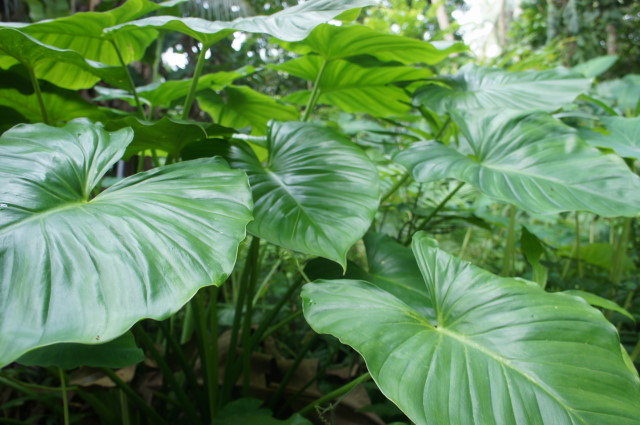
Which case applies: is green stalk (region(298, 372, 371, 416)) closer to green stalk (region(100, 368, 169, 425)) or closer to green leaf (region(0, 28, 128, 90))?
green stalk (region(100, 368, 169, 425))

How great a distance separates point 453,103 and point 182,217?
0.86 m

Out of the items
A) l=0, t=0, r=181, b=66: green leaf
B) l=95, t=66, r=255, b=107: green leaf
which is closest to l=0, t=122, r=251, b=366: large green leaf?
l=0, t=0, r=181, b=66: green leaf

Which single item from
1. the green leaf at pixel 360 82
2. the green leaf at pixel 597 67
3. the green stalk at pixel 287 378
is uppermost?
the green leaf at pixel 597 67

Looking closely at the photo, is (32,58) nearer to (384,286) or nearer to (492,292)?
(384,286)

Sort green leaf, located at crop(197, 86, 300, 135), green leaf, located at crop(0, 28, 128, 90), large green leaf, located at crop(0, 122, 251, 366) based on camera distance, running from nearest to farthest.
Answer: large green leaf, located at crop(0, 122, 251, 366)
green leaf, located at crop(0, 28, 128, 90)
green leaf, located at crop(197, 86, 300, 135)

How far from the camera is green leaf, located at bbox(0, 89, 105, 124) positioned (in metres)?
1.01

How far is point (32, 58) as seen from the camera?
2.69 feet

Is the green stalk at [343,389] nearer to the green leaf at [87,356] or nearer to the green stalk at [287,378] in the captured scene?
the green stalk at [287,378]

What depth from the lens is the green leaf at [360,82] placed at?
3.81ft

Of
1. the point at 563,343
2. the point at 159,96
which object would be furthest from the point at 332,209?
the point at 159,96

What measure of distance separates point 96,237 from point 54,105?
0.82m

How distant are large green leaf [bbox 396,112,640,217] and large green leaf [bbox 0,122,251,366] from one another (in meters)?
0.47

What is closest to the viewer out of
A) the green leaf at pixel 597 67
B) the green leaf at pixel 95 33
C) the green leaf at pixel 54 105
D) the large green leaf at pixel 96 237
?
the large green leaf at pixel 96 237

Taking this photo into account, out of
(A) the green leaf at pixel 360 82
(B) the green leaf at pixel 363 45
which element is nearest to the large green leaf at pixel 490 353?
(B) the green leaf at pixel 363 45
